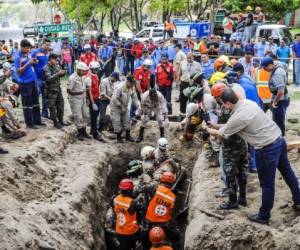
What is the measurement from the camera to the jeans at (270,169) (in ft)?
23.5

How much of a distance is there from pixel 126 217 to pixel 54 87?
4.58m

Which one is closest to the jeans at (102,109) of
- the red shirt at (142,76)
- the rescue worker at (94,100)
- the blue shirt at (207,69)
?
the rescue worker at (94,100)

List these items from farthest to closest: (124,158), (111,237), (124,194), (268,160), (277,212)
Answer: (124,158)
(111,237)
(124,194)
(277,212)
(268,160)

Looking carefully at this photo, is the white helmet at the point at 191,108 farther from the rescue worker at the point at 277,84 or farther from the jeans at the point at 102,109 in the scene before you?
the jeans at the point at 102,109

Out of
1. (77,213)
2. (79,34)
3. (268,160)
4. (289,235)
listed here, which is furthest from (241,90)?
(79,34)

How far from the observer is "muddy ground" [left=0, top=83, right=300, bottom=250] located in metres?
7.66

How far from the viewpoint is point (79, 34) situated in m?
25.9

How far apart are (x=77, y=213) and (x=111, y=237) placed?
1.06 m

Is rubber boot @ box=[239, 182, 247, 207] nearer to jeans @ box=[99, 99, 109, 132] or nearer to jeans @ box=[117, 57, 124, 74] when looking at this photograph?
jeans @ box=[99, 99, 109, 132]

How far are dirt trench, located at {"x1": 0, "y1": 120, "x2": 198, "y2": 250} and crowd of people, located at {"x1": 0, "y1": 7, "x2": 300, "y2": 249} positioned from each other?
504 millimetres

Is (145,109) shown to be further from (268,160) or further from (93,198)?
(268,160)

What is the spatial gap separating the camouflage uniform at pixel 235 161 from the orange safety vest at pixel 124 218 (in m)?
1.94

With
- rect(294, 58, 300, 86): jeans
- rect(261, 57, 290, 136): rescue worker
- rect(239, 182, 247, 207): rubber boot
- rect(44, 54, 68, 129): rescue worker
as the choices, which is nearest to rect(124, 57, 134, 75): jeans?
rect(294, 58, 300, 86): jeans

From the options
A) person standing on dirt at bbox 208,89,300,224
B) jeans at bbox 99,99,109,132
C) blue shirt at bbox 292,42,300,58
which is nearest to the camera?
person standing on dirt at bbox 208,89,300,224
